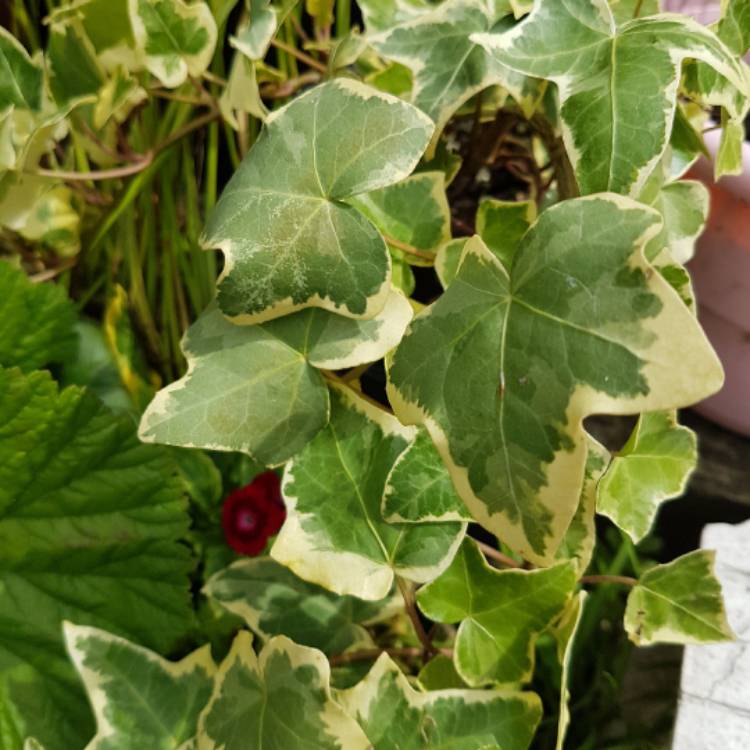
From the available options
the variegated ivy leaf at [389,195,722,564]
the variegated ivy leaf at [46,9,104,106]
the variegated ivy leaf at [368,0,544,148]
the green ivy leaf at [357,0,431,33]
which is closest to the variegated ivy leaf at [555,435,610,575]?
the variegated ivy leaf at [389,195,722,564]

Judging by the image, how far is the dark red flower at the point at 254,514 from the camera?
0.80 metres

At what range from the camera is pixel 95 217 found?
0.82 metres

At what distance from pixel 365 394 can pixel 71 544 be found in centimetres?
28

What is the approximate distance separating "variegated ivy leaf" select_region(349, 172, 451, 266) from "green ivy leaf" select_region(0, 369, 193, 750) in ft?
0.88

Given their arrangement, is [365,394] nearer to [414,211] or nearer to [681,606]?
[414,211]

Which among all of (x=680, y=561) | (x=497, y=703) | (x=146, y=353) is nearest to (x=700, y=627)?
(x=680, y=561)

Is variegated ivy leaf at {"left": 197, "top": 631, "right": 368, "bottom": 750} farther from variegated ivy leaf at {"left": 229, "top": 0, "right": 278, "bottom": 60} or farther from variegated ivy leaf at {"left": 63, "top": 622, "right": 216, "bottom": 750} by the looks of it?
variegated ivy leaf at {"left": 229, "top": 0, "right": 278, "bottom": 60}

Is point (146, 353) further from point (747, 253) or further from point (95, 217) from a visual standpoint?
point (747, 253)

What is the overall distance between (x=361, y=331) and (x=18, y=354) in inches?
15.3

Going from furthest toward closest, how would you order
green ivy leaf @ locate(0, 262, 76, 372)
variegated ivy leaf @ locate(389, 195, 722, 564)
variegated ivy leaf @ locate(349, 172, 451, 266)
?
green ivy leaf @ locate(0, 262, 76, 372) < variegated ivy leaf @ locate(349, 172, 451, 266) < variegated ivy leaf @ locate(389, 195, 722, 564)

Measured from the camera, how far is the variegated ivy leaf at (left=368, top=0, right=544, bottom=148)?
1.80 feet

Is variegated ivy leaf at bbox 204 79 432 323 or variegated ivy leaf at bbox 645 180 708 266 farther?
variegated ivy leaf at bbox 645 180 708 266

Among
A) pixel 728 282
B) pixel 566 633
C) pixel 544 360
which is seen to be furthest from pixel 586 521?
pixel 728 282

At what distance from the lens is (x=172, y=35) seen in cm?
60
